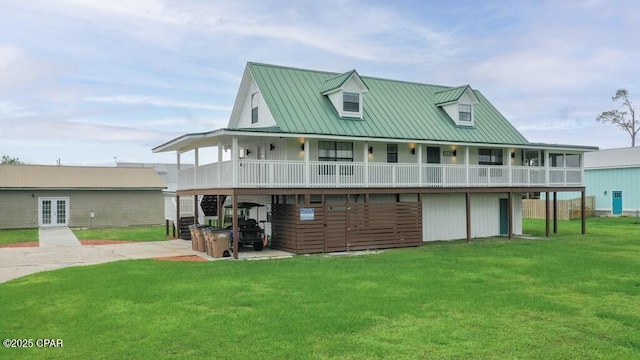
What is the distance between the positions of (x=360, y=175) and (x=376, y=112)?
157 inches

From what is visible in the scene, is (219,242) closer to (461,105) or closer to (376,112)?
(376,112)

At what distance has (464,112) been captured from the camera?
25641 mm

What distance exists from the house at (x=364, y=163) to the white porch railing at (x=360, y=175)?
4 centimetres

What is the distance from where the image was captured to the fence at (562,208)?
3831cm

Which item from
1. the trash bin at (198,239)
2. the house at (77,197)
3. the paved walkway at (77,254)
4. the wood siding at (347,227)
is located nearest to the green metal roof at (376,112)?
the wood siding at (347,227)

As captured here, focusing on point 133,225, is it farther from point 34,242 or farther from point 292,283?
point 292,283

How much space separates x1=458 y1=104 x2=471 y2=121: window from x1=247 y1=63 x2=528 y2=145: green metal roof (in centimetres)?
51

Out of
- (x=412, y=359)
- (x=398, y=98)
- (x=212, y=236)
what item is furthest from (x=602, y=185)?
(x=412, y=359)

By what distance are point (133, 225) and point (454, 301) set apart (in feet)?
99.0

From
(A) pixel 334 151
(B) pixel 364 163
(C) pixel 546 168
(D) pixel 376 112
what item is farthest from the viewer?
(C) pixel 546 168

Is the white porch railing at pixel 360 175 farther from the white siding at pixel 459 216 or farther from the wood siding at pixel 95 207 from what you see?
the wood siding at pixel 95 207

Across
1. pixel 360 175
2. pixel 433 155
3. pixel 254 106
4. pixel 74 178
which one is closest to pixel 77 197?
pixel 74 178

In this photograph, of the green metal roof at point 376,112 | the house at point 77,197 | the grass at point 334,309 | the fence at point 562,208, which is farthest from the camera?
the fence at point 562,208

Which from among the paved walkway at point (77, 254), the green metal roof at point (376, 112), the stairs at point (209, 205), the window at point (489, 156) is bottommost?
the paved walkway at point (77, 254)
